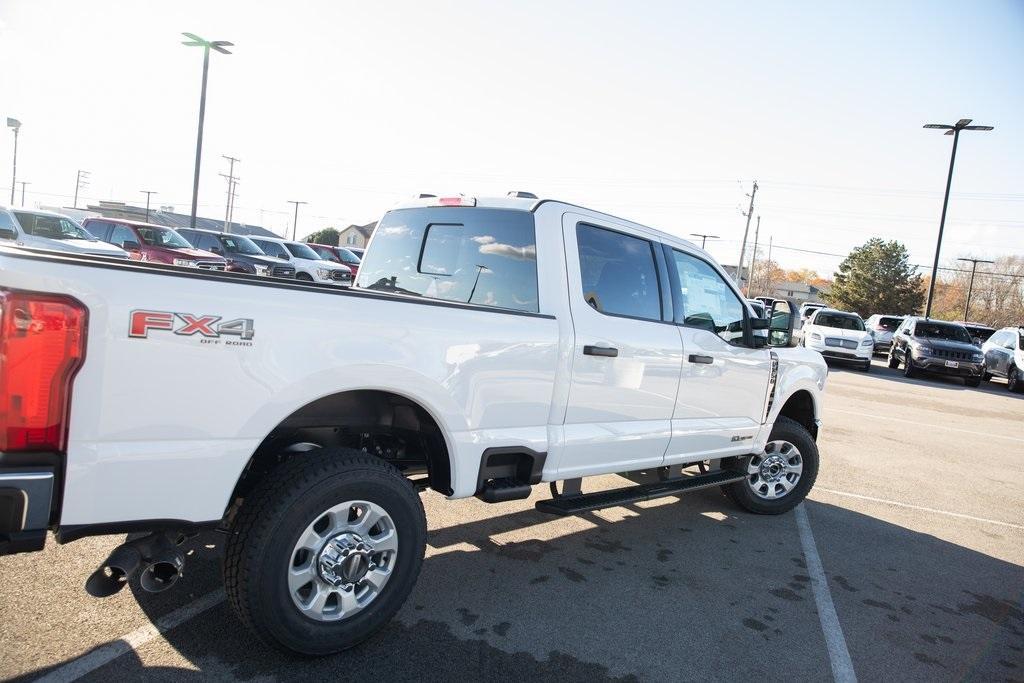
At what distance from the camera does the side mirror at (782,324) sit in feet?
17.2

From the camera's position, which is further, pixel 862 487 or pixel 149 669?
pixel 862 487

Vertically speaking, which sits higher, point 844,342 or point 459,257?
point 459,257

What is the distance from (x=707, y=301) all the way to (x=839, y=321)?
61.4 ft

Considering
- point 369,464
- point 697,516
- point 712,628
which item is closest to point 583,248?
point 369,464

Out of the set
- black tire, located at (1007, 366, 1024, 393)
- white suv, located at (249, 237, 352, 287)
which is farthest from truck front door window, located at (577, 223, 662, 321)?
white suv, located at (249, 237, 352, 287)

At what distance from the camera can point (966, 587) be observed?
4688 millimetres

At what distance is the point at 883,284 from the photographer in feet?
197

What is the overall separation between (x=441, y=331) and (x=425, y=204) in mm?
1550

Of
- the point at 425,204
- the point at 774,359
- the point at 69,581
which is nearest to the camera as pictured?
the point at 69,581

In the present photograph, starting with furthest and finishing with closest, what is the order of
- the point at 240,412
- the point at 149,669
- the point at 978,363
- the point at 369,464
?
the point at 978,363
the point at 369,464
the point at 149,669
the point at 240,412

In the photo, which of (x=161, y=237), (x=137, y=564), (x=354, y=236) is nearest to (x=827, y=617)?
(x=137, y=564)

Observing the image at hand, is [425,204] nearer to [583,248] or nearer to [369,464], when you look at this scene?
[583,248]

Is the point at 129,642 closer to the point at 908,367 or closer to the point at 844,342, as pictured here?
the point at 844,342

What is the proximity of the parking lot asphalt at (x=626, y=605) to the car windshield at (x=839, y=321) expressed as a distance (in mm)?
15818
